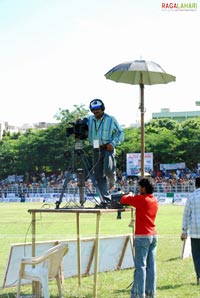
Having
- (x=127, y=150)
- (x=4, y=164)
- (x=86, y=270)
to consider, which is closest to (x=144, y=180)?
(x=86, y=270)

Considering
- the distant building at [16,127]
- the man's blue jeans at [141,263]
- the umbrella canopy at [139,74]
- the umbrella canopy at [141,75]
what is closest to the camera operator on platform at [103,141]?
the umbrella canopy at [141,75]

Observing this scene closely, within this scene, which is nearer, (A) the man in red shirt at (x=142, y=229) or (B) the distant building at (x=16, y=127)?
(A) the man in red shirt at (x=142, y=229)

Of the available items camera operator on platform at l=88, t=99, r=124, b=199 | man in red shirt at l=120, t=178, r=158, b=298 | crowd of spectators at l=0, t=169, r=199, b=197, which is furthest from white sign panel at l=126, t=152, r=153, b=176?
man in red shirt at l=120, t=178, r=158, b=298

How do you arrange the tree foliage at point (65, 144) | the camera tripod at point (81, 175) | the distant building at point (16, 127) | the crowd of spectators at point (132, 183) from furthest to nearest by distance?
the distant building at point (16, 127), the tree foliage at point (65, 144), the crowd of spectators at point (132, 183), the camera tripod at point (81, 175)

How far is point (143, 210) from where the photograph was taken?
838 centimetres

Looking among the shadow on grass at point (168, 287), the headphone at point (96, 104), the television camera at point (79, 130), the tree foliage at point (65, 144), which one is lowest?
the shadow on grass at point (168, 287)

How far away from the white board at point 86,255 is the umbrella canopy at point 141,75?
7.65 feet

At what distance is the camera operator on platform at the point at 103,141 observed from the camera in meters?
9.30

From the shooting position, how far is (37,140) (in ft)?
240

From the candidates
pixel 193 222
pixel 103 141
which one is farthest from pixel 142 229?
pixel 193 222

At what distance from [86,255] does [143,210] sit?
12.0 ft

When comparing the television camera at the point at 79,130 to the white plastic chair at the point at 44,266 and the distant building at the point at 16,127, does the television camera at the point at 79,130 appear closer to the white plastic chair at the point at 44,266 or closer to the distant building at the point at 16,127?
the white plastic chair at the point at 44,266

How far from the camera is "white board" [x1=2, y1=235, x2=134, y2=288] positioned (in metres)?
10.2

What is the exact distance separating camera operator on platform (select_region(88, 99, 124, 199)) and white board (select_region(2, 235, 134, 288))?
6.68 feet
